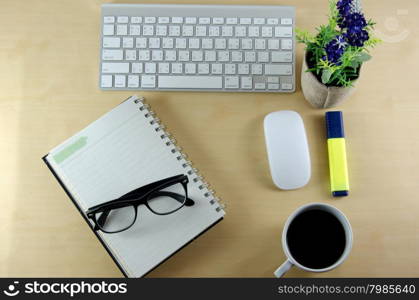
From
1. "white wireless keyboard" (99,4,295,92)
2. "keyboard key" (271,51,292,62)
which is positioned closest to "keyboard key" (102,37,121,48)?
"white wireless keyboard" (99,4,295,92)

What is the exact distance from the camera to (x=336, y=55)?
0.71 metres

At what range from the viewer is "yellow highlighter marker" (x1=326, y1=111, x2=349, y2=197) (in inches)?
33.0

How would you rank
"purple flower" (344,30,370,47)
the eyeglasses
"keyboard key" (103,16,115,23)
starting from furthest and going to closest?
"keyboard key" (103,16,115,23) < the eyeglasses < "purple flower" (344,30,370,47)

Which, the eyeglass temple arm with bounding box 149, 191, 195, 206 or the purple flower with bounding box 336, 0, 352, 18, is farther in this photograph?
the eyeglass temple arm with bounding box 149, 191, 195, 206

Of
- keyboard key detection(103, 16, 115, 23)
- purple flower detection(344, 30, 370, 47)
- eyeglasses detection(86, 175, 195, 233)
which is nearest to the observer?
purple flower detection(344, 30, 370, 47)

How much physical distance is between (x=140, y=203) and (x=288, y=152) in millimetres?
287

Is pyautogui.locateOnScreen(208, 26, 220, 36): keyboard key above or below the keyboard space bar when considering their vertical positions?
above

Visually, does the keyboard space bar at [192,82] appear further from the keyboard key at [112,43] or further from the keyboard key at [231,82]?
the keyboard key at [112,43]

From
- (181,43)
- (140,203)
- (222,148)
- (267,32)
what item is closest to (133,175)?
(140,203)

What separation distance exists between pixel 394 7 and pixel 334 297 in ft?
1.92

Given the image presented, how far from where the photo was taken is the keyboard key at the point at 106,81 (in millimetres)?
879

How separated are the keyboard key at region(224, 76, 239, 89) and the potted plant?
0.42 ft

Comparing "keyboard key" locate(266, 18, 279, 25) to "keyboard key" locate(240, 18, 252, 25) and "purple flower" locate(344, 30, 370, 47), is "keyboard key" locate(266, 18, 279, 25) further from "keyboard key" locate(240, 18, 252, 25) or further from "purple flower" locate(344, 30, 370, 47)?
"purple flower" locate(344, 30, 370, 47)

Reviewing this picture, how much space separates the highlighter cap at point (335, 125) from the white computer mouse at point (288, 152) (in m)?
0.05
